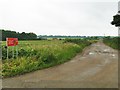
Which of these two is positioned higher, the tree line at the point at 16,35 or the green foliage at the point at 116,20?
the green foliage at the point at 116,20

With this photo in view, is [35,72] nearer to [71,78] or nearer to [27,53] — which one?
[71,78]

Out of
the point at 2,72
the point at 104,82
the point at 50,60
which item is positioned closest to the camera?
the point at 104,82

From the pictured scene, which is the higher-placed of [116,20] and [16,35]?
[116,20]

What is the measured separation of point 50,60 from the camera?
1872 cm

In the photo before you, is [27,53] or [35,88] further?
[27,53]

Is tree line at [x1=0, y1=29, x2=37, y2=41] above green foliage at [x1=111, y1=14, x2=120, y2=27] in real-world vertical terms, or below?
below

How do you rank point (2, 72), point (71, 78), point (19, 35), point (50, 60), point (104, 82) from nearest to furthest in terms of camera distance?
1. point (104, 82)
2. point (71, 78)
3. point (2, 72)
4. point (50, 60)
5. point (19, 35)

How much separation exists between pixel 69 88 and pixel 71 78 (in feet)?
8.02

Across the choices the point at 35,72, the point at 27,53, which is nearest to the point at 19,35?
the point at 27,53

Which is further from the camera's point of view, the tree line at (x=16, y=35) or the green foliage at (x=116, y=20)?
the tree line at (x=16, y=35)

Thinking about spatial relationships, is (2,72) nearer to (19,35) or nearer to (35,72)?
(35,72)

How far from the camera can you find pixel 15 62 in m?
16.9

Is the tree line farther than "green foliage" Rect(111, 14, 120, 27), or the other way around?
the tree line

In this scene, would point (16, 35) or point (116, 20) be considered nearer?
point (116, 20)
